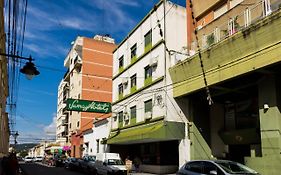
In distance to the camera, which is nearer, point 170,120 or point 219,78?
point 219,78

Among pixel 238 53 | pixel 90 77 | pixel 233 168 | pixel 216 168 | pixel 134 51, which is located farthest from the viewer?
pixel 90 77

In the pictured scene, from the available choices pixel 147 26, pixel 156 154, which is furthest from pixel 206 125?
pixel 147 26

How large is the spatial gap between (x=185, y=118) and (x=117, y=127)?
37.5ft

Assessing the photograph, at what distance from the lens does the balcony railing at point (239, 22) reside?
1756 cm

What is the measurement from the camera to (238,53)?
1861 cm

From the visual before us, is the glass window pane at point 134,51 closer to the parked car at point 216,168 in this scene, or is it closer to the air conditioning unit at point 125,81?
the air conditioning unit at point 125,81

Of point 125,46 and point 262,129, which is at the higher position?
point 125,46

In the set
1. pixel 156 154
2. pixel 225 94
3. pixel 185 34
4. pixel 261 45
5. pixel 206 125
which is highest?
pixel 185 34

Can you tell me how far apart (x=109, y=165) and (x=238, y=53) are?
13.2 metres

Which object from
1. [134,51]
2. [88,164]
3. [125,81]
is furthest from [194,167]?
[125,81]

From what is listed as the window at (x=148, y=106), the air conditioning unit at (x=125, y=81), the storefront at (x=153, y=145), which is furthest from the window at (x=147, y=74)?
the air conditioning unit at (x=125, y=81)

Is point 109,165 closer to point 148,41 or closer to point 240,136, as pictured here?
point 240,136

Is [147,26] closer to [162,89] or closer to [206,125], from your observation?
[162,89]

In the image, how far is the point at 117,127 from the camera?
115 feet
